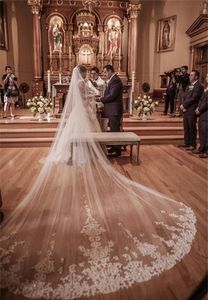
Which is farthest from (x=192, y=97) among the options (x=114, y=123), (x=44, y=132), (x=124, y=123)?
(x=44, y=132)

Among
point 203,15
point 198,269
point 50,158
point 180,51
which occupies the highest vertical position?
point 203,15

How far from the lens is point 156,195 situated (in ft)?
A: 11.0

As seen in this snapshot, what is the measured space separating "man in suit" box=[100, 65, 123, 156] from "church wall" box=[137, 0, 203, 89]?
6793 mm

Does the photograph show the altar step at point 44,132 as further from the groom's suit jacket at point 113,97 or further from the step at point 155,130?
the groom's suit jacket at point 113,97

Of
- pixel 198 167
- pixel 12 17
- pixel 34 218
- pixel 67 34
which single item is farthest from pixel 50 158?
pixel 12 17

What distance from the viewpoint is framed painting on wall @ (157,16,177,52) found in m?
10.7

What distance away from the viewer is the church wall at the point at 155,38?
10.6 meters

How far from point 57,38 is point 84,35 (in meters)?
1.02

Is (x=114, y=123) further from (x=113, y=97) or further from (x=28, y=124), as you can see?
(x=28, y=124)

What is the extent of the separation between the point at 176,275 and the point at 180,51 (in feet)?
34.0

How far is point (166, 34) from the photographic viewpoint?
35.9 feet

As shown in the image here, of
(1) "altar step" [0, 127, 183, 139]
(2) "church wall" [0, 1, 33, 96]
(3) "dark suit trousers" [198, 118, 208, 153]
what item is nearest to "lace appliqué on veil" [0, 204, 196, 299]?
(3) "dark suit trousers" [198, 118, 208, 153]

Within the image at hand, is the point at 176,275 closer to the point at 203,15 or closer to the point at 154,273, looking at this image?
the point at 154,273

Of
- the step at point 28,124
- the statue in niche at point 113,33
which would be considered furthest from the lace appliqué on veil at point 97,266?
the statue in niche at point 113,33
